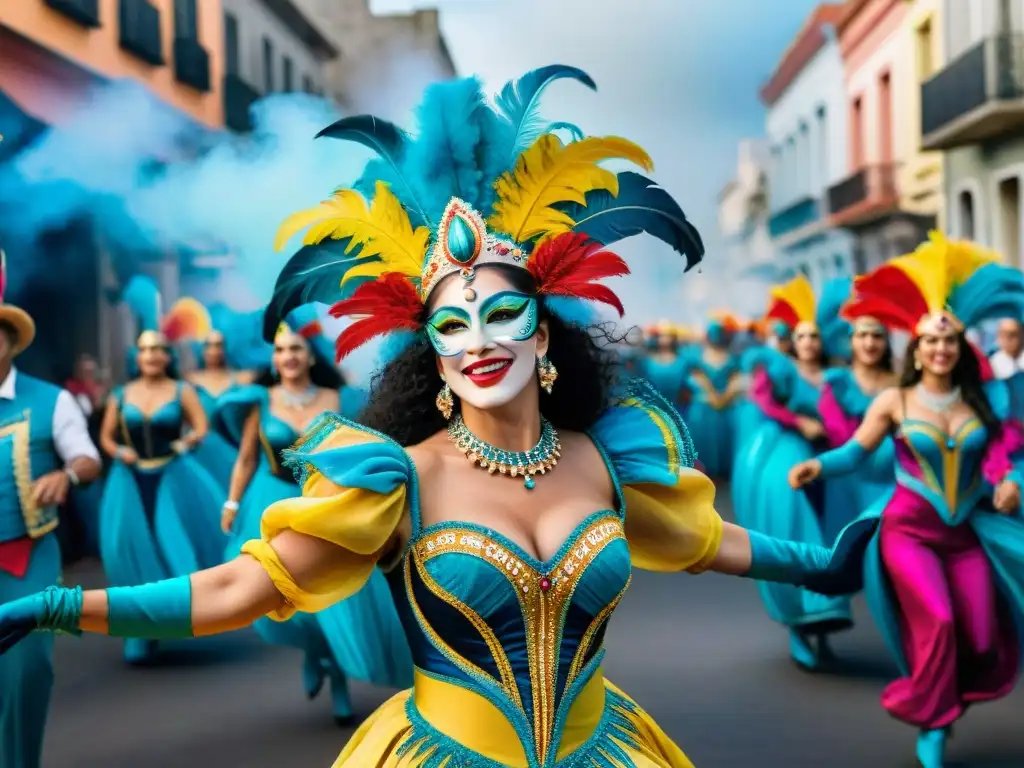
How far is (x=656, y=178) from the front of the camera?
356 cm

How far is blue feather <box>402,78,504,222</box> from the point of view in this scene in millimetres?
3355

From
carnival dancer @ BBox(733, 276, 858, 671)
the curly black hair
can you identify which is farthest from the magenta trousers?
carnival dancer @ BBox(733, 276, 858, 671)

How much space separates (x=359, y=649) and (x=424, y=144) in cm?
349

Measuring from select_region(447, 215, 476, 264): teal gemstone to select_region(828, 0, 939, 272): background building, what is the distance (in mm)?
18945

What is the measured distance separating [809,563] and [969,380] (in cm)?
297

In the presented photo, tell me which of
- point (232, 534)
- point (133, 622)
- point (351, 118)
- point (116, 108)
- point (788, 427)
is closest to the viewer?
point (133, 622)

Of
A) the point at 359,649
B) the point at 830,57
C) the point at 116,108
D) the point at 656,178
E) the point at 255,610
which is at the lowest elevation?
the point at 359,649

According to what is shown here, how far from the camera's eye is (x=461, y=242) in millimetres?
3289

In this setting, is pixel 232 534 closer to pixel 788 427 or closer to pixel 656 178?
pixel 788 427

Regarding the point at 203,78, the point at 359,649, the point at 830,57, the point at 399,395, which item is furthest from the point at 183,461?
the point at 830,57

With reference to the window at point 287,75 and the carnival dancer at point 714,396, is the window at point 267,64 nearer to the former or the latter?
the window at point 287,75

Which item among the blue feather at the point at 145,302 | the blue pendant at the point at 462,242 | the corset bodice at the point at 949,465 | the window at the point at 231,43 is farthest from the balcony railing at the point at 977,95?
the blue pendant at the point at 462,242

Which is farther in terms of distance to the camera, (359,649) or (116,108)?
(116,108)

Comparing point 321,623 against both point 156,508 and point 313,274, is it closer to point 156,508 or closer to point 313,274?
point 156,508
